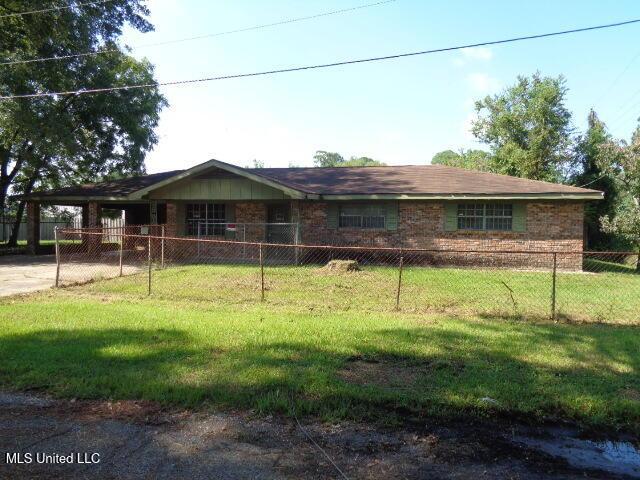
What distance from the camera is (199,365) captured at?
556cm

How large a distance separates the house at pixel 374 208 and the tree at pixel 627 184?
458 centimetres

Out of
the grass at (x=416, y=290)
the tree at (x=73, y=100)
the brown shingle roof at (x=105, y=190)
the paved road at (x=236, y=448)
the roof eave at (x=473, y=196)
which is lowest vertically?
the paved road at (x=236, y=448)

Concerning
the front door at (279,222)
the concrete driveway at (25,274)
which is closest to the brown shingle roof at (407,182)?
the front door at (279,222)

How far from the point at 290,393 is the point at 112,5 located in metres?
21.0

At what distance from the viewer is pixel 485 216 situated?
17.3 meters

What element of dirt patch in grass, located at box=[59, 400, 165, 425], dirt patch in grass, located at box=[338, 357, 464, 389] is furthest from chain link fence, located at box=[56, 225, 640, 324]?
dirt patch in grass, located at box=[59, 400, 165, 425]

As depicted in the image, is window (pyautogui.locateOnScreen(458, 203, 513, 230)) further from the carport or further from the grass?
the carport

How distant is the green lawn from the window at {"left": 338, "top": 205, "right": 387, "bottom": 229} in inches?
311

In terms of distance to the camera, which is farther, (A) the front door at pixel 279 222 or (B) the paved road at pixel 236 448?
(A) the front door at pixel 279 222

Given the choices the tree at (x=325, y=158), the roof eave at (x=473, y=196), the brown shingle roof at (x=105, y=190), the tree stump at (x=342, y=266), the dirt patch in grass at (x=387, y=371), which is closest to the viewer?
the dirt patch in grass at (x=387, y=371)

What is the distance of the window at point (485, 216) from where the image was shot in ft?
56.2

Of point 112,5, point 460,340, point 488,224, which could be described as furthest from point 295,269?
point 112,5

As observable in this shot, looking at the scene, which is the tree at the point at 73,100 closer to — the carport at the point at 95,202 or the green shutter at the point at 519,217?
the carport at the point at 95,202

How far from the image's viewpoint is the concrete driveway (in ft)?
37.9
